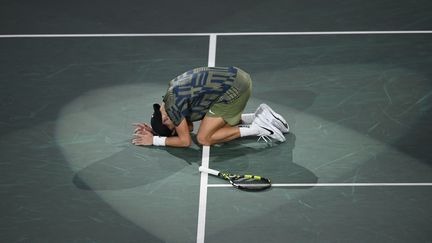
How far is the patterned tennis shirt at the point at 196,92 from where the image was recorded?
30.0 feet

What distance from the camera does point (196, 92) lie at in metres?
9.19

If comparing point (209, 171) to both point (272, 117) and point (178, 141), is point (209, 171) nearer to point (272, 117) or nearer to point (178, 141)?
point (178, 141)

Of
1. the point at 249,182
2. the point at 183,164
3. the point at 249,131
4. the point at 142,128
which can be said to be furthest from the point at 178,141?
the point at 249,182

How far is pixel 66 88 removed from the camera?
1061cm

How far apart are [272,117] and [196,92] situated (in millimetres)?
953

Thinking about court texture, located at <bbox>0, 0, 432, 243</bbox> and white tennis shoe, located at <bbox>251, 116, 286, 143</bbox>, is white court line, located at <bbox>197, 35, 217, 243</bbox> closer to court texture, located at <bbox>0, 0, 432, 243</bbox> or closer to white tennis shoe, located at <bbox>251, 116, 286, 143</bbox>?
court texture, located at <bbox>0, 0, 432, 243</bbox>

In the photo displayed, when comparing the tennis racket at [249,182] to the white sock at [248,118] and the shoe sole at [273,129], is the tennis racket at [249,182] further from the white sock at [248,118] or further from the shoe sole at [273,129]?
the white sock at [248,118]

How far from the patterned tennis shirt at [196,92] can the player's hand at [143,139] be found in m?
0.44

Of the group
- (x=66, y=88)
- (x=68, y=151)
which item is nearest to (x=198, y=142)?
(x=68, y=151)

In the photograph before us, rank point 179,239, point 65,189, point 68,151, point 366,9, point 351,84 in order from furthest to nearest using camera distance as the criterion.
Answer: point 366,9 < point 351,84 < point 68,151 < point 65,189 < point 179,239

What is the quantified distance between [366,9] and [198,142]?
13.3ft

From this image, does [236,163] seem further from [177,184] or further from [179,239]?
[179,239]

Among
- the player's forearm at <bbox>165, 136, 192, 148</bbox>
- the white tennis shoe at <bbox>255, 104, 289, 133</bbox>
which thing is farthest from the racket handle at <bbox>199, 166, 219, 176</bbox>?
the white tennis shoe at <bbox>255, 104, 289, 133</bbox>

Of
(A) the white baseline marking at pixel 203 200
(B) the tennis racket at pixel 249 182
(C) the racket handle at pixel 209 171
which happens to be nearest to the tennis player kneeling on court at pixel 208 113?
(A) the white baseline marking at pixel 203 200
